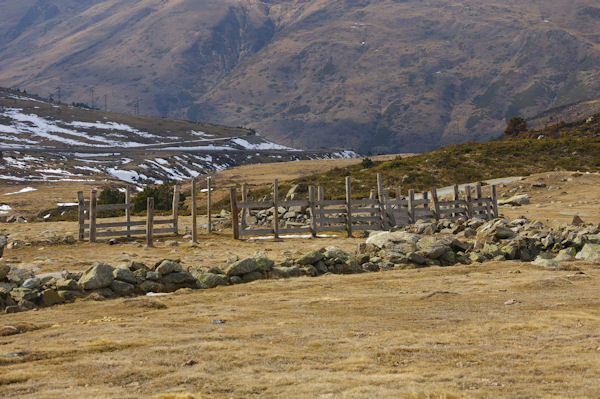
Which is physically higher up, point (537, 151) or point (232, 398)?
point (537, 151)

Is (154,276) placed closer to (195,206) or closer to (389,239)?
(389,239)

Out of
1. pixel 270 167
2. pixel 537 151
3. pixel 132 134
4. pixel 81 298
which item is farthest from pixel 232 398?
pixel 132 134

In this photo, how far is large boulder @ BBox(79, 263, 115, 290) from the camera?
1591 centimetres

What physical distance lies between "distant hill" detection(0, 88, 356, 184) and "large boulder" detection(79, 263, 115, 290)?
8741 centimetres

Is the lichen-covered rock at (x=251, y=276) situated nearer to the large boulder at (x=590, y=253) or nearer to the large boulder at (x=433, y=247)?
the large boulder at (x=433, y=247)

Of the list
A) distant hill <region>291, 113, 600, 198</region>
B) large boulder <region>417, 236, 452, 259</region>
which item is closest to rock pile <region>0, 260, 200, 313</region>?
large boulder <region>417, 236, 452, 259</region>

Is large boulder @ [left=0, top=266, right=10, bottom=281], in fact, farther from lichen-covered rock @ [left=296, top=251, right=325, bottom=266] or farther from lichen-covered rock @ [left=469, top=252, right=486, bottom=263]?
lichen-covered rock @ [left=469, top=252, right=486, bottom=263]

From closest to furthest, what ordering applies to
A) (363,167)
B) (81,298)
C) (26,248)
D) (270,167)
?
(81,298) < (26,248) < (363,167) < (270,167)

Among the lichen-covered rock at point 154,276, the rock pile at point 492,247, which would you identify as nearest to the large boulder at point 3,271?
the lichen-covered rock at point 154,276

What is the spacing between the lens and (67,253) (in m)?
24.2

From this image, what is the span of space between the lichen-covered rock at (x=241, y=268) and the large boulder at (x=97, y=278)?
11.5 ft

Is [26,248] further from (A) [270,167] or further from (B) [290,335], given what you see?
(A) [270,167]

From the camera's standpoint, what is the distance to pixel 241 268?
731 inches

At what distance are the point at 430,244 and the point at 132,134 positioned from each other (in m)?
176
